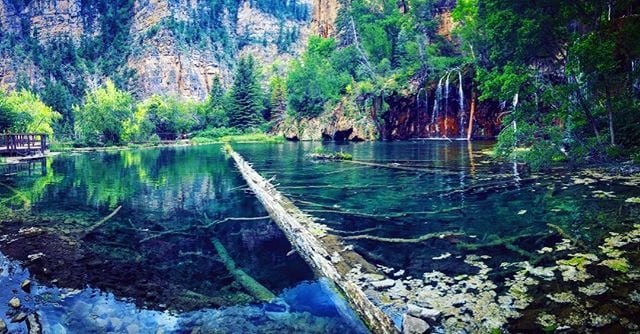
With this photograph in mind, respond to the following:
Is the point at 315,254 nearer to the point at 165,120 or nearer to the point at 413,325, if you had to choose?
the point at 413,325

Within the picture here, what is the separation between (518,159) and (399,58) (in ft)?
142

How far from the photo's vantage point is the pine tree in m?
93.4

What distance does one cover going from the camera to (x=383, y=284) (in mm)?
7062

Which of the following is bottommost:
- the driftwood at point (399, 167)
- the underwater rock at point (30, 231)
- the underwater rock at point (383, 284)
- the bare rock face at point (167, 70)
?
the underwater rock at point (30, 231)

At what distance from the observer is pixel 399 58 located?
64.6 meters

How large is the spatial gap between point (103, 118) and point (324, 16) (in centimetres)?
5334

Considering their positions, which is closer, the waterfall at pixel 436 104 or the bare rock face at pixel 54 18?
the waterfall at pixel 436 104

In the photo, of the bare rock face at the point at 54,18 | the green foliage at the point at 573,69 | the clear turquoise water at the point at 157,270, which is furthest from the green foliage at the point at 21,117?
the bare rock face at the point at 54,18

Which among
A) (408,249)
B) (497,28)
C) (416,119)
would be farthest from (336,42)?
(408,249)

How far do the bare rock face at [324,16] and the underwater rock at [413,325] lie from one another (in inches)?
3609

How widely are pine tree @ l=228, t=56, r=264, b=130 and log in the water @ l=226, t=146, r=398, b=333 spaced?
78698mm

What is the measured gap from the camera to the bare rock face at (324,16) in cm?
9450

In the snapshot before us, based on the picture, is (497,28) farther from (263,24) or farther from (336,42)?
(263,24)

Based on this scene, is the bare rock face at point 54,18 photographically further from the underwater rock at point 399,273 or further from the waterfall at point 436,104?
the underwater rock at point 399,273
